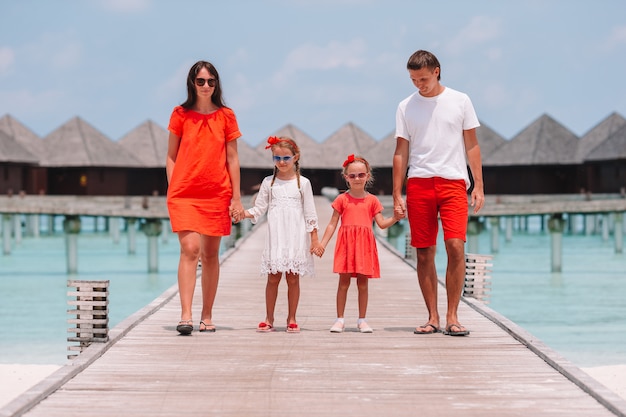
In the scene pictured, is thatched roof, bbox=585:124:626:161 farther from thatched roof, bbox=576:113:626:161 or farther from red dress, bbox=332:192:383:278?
red dress, bbox=332:192:383:278

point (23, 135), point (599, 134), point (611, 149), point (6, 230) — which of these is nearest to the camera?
point (6, 230)

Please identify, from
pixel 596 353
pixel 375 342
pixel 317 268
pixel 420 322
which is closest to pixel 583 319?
pixel 596 353

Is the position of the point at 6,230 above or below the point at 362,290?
below

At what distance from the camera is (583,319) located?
20.8m

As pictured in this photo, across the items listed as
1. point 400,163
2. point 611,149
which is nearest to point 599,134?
point 611,149

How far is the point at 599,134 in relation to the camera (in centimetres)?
4722

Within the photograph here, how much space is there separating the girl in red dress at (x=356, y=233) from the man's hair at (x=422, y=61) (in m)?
0.78

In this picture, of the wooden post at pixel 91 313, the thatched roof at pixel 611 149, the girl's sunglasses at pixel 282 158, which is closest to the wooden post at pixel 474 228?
the thatched roof at pixel 611 149

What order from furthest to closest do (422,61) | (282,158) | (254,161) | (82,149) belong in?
(254,161) → (82,149) → (282,158) → (422,61)

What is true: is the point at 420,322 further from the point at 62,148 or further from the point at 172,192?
the point at 62,148

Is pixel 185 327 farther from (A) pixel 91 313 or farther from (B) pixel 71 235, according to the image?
(B) pixel 71 235

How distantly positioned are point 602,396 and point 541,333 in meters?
14.4

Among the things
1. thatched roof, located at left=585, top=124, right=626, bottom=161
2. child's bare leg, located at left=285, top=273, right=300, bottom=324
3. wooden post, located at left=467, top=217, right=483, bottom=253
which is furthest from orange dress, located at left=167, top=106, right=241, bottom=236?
thatched roof, located at left=585, top=124, right=626, bottom=161

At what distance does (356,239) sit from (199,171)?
1.16 m
